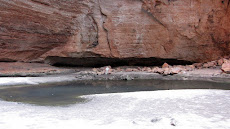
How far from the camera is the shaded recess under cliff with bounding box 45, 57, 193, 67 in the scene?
12.3 meters

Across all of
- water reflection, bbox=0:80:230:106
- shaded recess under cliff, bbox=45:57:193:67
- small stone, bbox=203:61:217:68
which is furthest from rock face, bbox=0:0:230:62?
water reflection, bbox=0:80:230:106

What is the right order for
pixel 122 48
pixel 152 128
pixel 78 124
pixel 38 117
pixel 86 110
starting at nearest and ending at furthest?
1. pixel 152 128
2. pixel 78 124
3. pixel 38 117
4. pixel 86 110
5. pixel 122 48

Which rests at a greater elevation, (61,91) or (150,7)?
(150,7)

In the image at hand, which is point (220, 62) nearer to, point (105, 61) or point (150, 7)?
point (150, 7)

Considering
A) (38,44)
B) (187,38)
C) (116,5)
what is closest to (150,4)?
(116,5)

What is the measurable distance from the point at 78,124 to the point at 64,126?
0.55ft

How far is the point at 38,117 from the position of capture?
2984 millimetres

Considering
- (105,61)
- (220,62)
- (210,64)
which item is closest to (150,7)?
(105,61)

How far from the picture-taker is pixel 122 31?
11.4 metres

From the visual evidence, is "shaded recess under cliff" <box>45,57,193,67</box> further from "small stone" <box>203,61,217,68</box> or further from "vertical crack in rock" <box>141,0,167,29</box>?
"vertical crack in rock" <box>141,0,167,29</box>

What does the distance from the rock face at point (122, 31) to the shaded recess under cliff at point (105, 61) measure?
46 centimetres

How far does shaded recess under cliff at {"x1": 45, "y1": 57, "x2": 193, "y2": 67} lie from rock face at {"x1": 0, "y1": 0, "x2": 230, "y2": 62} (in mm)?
460

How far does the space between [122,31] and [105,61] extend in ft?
7.16

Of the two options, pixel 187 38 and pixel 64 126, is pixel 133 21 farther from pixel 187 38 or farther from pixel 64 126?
pixel 64 126
